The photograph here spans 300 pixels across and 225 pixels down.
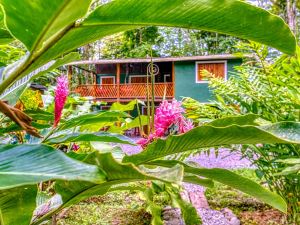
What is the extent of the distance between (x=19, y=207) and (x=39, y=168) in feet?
1.32

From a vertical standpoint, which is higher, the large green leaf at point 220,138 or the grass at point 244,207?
the large green leaf at point 220,138

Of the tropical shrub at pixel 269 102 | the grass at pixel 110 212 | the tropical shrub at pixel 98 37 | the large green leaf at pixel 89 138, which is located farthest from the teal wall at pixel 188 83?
the tropical shrub at pixel 98 37

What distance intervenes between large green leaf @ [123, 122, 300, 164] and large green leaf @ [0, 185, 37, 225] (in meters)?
0.28

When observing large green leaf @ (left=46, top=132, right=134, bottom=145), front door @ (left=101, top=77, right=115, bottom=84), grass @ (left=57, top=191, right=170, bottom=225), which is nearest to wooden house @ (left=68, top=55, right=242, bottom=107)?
front door @ (left=101, top=77, right=115, bottom=84)

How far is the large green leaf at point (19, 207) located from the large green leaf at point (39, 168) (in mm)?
305

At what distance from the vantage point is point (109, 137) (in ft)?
2.70

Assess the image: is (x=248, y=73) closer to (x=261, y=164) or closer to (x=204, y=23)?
(x=261, y=164)

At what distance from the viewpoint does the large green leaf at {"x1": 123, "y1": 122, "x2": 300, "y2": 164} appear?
1.71 feet

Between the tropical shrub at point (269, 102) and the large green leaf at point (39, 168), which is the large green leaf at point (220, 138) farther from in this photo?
the tropical shrub at point (269, 102)

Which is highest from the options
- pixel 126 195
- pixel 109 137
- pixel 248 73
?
pixel 248 73

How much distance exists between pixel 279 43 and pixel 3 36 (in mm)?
539

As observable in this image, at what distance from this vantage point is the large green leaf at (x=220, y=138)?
522mm

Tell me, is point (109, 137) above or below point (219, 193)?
above

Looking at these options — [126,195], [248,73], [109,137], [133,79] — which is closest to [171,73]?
[133,79]
